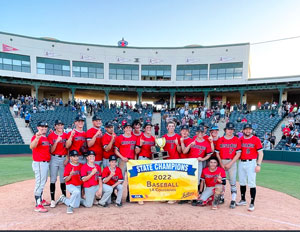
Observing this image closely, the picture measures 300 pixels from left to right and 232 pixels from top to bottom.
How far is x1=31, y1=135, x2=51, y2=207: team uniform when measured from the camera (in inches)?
169

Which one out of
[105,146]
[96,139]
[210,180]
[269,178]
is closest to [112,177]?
[105,146]

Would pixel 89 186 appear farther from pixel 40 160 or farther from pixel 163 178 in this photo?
pixel 163 178

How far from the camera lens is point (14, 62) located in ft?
82.5

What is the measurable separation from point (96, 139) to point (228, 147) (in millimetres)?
3459

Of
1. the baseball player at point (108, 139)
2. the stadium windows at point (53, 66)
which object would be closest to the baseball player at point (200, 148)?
the baseball player at point (108, 139)

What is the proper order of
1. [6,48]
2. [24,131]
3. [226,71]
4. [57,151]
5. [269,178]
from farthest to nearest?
[226,71]
[6,48]
[24,131]
[269,178]
[57,151]

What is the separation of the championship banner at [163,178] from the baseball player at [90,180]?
2.72 ft

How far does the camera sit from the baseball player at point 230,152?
473 cm

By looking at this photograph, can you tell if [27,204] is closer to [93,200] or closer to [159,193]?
[93,200]

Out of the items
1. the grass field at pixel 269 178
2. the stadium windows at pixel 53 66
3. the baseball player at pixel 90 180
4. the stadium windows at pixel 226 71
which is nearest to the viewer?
the baseball player at pixel 90 180

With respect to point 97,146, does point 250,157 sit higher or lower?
lower

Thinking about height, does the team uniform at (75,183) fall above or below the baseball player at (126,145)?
below

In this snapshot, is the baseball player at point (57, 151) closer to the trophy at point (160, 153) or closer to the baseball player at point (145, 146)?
the baseball player at point (145, 146)

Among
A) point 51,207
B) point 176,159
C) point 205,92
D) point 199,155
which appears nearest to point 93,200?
point 51,207
